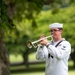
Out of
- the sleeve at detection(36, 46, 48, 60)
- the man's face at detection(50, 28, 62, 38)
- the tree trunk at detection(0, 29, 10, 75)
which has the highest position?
the man's face at detection(50, 28, 62, 38)

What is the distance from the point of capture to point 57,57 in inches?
275

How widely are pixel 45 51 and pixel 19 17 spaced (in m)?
Result: 10.7

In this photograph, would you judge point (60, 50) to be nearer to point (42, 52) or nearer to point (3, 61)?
point (42, 52)

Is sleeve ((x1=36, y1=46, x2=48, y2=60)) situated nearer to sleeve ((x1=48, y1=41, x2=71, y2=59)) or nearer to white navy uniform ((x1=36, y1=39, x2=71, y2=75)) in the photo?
white navy uniform ((x1=36, y1=39, x2=71, y2=75))

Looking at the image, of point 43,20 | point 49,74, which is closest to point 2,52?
point 49,74

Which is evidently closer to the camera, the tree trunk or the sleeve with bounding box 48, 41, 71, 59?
the sleeve with bounding box 48, 41, 71, 59

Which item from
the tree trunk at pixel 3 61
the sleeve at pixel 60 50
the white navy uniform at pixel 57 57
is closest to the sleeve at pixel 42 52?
the white navy uniform at pixel 57 57

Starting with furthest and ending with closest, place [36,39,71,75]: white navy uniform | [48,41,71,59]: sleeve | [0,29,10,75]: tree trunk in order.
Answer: [0,29,10,75]: tree trunk → [36,39,71,75]: white navy uniform → [48,41,71,59]: sleeve

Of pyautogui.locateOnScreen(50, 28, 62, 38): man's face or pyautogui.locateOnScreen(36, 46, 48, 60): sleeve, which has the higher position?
pyautogui.locateOnScreen(50, 28, 62, 38): man's face

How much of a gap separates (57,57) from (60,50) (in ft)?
0.41

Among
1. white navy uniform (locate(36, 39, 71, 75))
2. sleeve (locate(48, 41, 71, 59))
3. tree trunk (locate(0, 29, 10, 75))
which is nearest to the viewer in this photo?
sleeve (locate(48, 41, 71, 59))

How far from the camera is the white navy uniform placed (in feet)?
23.0

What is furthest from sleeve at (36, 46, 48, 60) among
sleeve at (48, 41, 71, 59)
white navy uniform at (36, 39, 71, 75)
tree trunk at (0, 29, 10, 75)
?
tree trunk at (0, 29, 10, 75)

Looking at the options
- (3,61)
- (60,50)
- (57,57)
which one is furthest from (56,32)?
(3,61)
